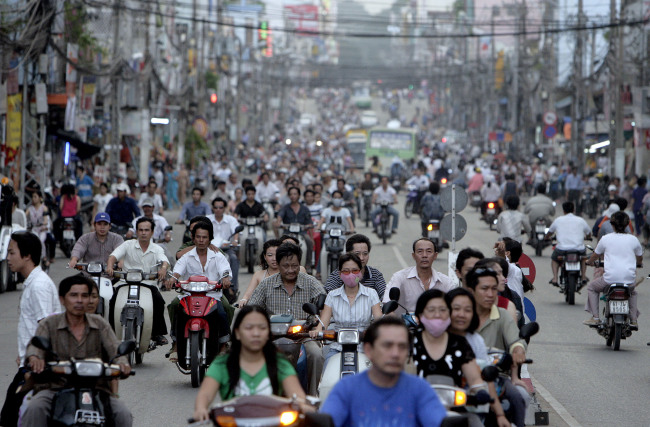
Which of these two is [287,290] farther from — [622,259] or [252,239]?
[252,239]

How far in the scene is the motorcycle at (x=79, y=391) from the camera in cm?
741

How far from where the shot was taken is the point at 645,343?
1579 centimetres

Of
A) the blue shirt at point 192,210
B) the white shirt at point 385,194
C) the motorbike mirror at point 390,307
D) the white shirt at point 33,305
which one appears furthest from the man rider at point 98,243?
the white shirt at point 385,194

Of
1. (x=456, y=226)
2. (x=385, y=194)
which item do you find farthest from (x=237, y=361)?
(x=385, y=194)

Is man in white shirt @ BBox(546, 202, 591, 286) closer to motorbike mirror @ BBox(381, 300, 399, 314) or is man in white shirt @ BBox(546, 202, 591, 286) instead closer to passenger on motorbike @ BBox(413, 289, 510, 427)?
motorbike mirror @ BBox(381, 300, 399, 314)

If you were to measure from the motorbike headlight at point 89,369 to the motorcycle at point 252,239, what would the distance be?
637 inches

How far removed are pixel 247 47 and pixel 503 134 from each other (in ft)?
182

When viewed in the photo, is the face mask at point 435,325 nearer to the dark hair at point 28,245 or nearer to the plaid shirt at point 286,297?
the dark hair at point 28,245

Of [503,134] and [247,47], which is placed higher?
[247,47]

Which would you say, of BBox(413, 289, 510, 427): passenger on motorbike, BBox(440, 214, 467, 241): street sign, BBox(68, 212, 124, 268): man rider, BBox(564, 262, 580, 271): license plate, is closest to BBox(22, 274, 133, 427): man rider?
BBox(413, 289, 510, 427): passenger on motorbike

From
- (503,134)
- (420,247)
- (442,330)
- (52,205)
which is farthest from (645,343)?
(503,134)

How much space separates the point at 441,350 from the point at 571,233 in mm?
12911

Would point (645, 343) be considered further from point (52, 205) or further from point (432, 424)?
point (52, 205)

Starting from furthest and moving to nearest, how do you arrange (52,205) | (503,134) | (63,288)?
(503,134) → (52,205) → (63,288)
